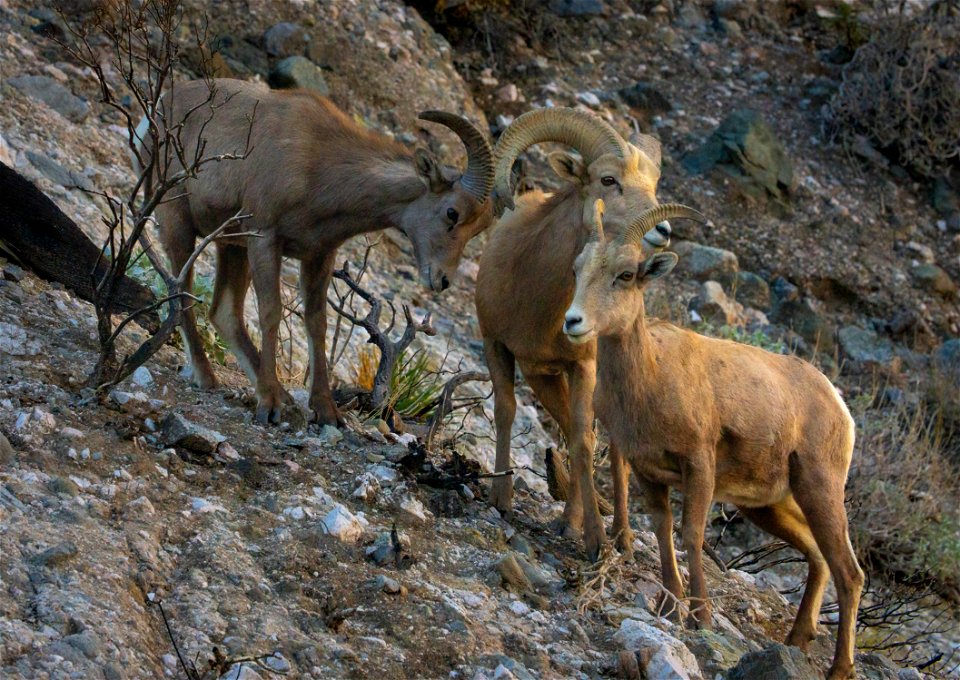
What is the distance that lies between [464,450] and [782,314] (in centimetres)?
584

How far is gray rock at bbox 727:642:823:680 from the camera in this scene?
482 centimetres

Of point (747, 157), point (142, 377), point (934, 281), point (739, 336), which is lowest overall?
point (934, 281)

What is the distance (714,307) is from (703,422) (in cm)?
625

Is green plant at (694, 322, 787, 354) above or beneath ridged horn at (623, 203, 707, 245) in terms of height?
beneath

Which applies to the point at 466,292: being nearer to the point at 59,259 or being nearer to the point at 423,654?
the point at 59,259

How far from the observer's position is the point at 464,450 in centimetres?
824

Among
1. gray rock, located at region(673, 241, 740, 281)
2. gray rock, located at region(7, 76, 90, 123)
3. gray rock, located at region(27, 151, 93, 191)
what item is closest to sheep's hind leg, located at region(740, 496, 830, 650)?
gray rock, located at region(27, 151, 93, 191)

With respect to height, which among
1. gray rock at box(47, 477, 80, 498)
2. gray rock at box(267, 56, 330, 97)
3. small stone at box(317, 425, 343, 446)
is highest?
gray rock at box(267, 56, 330, 97)

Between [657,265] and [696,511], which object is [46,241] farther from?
[696,511]

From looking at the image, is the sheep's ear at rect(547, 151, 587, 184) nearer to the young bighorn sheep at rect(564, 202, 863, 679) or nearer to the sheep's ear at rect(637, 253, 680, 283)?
the young bighorn sheep at rect(564, 202, 863, 679)

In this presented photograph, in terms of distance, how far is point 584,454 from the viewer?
266 inches

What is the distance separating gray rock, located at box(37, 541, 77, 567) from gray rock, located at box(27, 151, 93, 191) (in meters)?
5.02

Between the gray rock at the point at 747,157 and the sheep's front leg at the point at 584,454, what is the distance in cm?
796

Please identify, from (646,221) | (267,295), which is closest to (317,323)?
(267,295)
